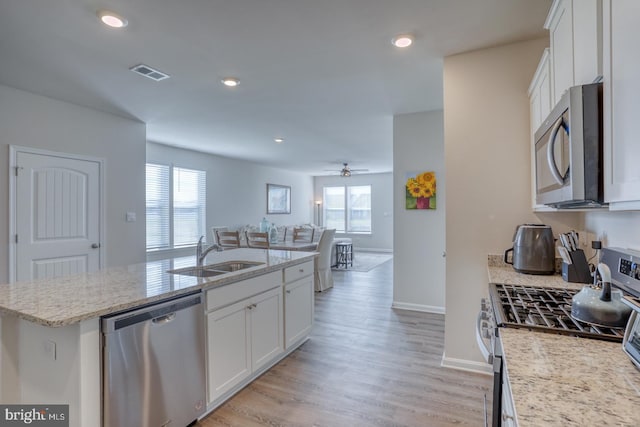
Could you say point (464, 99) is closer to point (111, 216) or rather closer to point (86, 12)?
point (86, 12)

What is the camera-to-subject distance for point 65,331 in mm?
1470

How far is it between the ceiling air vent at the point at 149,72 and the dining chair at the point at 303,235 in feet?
12.3

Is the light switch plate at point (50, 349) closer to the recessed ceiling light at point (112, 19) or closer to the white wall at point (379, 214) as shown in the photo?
the recessed ceiling light at point (112, 19)

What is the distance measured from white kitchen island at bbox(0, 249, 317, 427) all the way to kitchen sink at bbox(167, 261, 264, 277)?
34cm

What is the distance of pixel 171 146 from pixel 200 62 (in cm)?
401

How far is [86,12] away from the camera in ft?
6.70

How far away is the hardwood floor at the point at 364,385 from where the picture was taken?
208 cm

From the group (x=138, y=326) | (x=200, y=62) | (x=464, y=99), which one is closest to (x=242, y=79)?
(x=200, y=62)

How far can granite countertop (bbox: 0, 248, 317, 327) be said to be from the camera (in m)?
1.43

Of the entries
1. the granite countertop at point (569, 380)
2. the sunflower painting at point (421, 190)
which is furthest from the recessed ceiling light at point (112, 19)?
the sunflower painting at point (421, 190)

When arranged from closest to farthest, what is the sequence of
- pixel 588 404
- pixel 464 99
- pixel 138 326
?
pixel 588 404
pixel 138 326
pixel 464 99

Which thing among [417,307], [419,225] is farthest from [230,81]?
[417,307]

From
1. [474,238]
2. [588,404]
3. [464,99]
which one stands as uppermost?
[464,99]

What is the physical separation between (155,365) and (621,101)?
2234 millimetres
